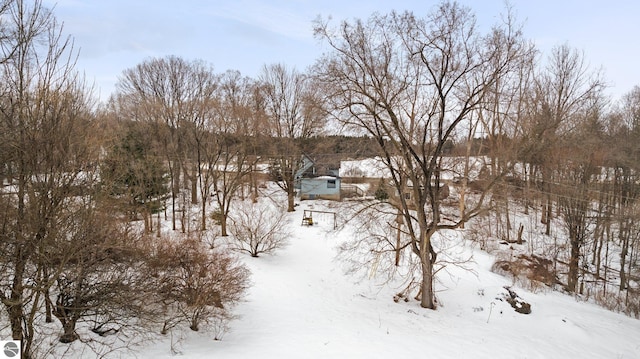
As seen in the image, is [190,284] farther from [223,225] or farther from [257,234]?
[223,225]

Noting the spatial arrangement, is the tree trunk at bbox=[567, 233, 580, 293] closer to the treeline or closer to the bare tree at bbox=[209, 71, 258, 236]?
the treeline

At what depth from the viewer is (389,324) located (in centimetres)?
952

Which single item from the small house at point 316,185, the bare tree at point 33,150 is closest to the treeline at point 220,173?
the bare tree at point 33,150

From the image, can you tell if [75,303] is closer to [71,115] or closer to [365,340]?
[71,115]

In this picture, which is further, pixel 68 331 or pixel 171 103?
pixel 171 103

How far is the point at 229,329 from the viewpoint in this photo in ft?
28.9

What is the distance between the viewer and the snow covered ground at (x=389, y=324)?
760 centimetres

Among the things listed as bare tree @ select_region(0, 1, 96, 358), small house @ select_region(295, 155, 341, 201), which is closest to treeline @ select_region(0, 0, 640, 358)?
bare tree @ select_region(0, 1, 96, 358)

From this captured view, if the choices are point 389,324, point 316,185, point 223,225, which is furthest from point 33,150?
point 316,185

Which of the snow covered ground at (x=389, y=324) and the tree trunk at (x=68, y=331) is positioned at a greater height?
the tree trunk at (x=68, y=331)

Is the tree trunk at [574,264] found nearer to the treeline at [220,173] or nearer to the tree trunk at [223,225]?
the treeline at [220,173]

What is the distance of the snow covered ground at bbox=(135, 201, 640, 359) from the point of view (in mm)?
7598

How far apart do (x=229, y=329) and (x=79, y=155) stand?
6.00 metres

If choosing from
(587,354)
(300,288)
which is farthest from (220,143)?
(587,354)
